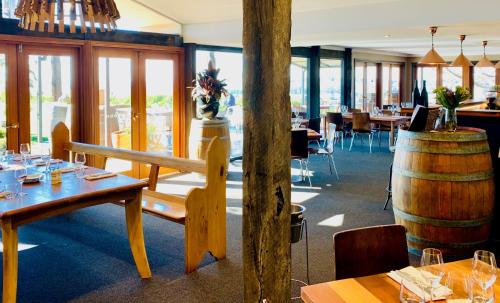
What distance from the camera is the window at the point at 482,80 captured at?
15.6m

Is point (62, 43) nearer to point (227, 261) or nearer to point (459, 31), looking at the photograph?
point (227, 261)

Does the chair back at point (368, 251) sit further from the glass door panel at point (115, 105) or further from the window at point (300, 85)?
the window at point (300, 85)

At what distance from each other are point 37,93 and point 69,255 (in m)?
2.75

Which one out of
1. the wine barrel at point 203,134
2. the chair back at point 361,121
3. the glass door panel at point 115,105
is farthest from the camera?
the chair back at point 361,121

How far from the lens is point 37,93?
6.10 meters

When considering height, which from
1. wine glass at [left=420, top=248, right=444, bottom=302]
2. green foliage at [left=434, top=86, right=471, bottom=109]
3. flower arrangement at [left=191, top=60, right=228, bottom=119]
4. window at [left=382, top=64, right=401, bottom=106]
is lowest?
wine glass at [left=420, top=248, right=444, bottom=302]

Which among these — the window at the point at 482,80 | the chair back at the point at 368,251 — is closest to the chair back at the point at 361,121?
the window at the point at 482,80

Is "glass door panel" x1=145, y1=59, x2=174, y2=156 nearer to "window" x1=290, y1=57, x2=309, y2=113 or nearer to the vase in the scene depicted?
"window" x1=290, y1=57, x2=309, y2=113

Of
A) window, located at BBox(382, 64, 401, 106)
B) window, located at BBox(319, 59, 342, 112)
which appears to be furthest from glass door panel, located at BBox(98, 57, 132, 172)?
window, located at BBox(382, 64, 401, 106)

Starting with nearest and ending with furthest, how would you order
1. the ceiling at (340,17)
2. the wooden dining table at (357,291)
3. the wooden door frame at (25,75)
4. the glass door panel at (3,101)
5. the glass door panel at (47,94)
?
the wooden dining table at (357,291) < the ceiling at (340,17) < the glass door panel at (3,101) < the wooden door frame at (25,75) < the glass door panel at (47,94)


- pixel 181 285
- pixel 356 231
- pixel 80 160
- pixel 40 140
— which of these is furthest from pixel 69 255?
pixel 356 231

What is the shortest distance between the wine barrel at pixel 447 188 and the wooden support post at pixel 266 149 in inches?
90.0

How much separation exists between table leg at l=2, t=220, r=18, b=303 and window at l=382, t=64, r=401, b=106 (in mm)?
13368

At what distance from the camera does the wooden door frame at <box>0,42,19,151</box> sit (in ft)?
18.9
